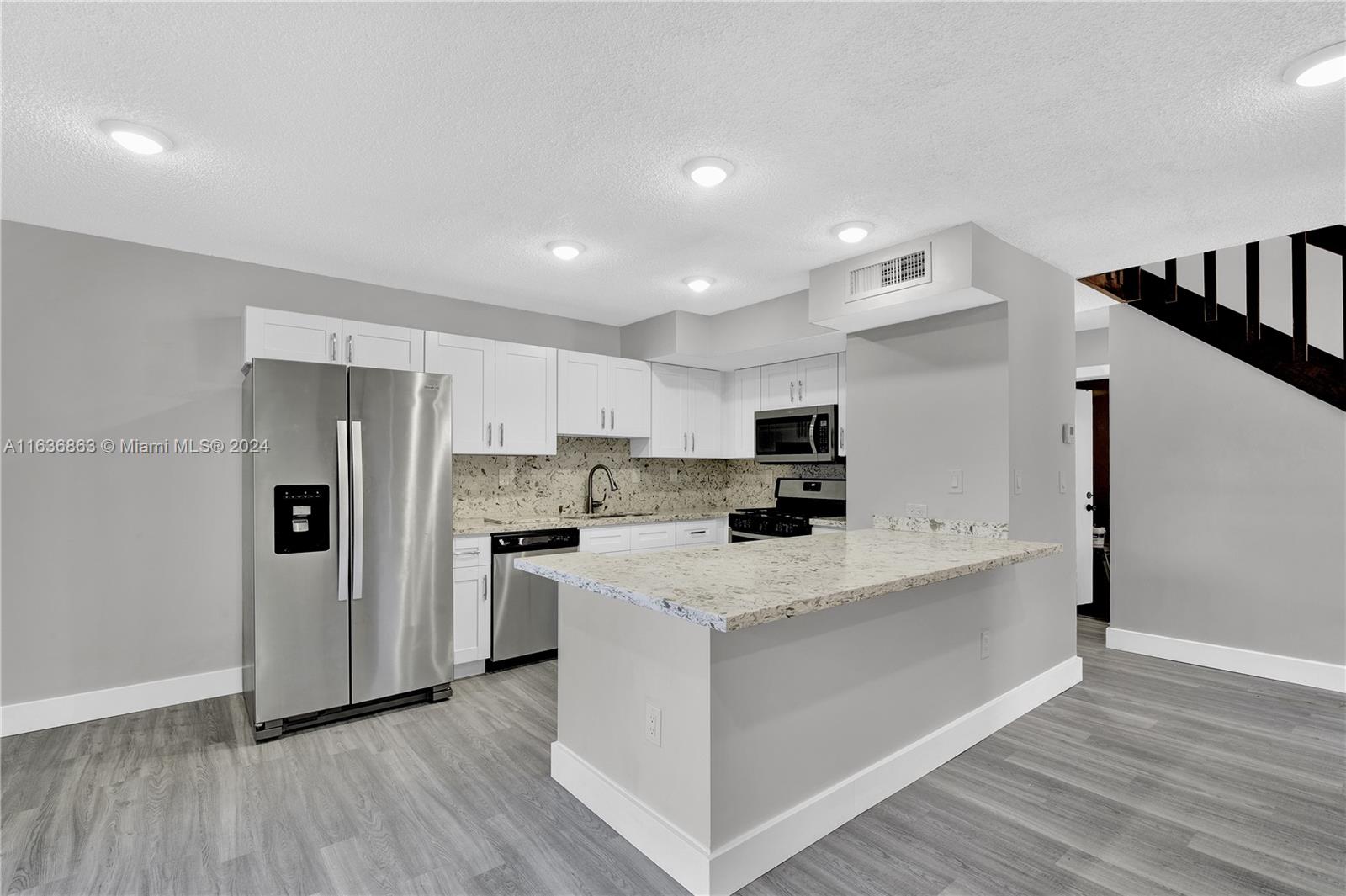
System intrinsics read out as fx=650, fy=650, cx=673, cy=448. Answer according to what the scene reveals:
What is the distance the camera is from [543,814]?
7.77 feet

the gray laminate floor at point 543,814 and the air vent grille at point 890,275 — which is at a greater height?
the air vent grille at point 890,275

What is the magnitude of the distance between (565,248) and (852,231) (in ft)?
4.80

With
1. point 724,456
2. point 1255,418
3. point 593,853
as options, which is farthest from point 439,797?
point 1255,418

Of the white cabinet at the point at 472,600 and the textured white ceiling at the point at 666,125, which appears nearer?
the textured white ceiling at the point at 666,125

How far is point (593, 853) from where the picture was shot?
212 cm

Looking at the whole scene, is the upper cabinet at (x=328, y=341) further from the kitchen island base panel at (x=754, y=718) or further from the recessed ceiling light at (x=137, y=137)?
the kitchen island base panel at (x=754, y=718)

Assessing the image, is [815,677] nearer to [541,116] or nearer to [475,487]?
[541,116]

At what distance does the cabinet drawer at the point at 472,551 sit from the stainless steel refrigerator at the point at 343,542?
0.97 ft

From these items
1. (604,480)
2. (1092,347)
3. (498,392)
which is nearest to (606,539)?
(604,480)

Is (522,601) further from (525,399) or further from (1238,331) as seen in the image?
(1238,331)

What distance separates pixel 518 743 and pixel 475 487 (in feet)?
6.80

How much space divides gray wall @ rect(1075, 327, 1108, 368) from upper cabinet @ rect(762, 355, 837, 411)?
240 cm

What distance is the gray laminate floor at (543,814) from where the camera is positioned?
200cm

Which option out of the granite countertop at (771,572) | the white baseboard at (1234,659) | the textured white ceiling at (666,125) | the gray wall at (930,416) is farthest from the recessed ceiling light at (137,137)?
the white baseboard at (1234,659)
